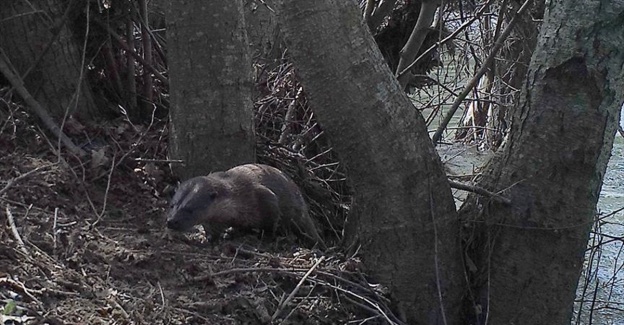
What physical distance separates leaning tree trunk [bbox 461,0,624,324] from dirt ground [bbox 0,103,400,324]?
714mm

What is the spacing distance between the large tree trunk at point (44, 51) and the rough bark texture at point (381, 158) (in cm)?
247

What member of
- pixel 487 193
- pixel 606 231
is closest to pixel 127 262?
pixel 487 193

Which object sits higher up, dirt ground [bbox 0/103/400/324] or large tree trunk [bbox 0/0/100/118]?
large tree trunk [bbox 0/0/100/118]

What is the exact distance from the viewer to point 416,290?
5199 mm

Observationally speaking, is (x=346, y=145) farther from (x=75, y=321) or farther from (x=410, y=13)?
(x=410, y=13)

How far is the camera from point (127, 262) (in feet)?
16.5

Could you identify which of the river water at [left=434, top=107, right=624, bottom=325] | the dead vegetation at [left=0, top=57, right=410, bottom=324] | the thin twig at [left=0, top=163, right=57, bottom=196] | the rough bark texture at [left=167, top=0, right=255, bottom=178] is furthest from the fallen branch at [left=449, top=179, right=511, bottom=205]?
the thin twig at [left=0, top=163, right=57, bottom=196]

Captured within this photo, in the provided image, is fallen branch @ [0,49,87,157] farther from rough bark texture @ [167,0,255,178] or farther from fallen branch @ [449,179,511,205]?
fallen branch @ [449,179,511,205]

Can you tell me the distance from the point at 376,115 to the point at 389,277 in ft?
3.07

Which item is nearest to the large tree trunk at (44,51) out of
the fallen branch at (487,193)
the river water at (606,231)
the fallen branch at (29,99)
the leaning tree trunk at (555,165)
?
the fallen branch at (29,99)

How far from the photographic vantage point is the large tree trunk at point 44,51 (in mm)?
6711

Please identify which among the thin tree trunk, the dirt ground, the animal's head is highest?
the thin tree trunk

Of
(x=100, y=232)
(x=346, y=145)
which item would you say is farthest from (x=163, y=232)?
(x=346, y=145)

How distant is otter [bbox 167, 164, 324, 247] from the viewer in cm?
548
